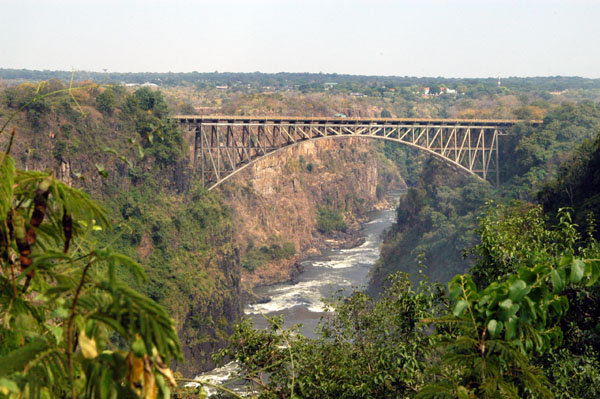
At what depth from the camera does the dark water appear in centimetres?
3859

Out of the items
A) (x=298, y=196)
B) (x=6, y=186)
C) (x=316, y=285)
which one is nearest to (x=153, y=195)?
(x=316, y=285)

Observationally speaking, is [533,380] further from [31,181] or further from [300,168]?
[300,168]

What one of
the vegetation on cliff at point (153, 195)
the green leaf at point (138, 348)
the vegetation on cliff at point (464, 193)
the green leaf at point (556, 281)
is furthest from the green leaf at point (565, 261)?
the vegetation on cliff at point (464, 193)

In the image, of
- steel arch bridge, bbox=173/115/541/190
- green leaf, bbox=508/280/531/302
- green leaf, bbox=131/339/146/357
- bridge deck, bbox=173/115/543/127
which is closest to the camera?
green leaf, bbox=131/339/146/357

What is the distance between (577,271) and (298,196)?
56.2 metres

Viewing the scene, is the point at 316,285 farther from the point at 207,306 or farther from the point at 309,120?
the point at 207,306

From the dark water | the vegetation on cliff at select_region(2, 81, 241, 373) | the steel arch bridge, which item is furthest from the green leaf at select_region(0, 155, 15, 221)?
the steel arch bridge

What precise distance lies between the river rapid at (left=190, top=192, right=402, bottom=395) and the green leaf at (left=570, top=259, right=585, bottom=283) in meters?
27.8

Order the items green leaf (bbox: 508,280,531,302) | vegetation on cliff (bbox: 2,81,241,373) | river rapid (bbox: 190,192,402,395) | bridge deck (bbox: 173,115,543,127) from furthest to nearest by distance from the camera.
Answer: bridge deck (bbox: 173,115,543,127) → river rapid (bbox: 190,192,402,395) → vegetation on cliff (bbox: 2,81,241,373) → green leaf (bbox: 508,280,531,302)

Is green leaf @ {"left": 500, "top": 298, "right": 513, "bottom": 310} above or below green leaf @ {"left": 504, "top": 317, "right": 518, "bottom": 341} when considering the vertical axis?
above

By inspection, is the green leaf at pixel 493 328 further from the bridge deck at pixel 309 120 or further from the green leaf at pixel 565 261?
the bridge deck at pixel 309 120

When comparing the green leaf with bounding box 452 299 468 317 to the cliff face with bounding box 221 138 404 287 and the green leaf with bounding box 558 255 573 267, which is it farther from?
the cliff face with bounding box 221 138 404 287

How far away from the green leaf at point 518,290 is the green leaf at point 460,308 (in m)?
0.24

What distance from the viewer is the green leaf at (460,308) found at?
2977 mm
